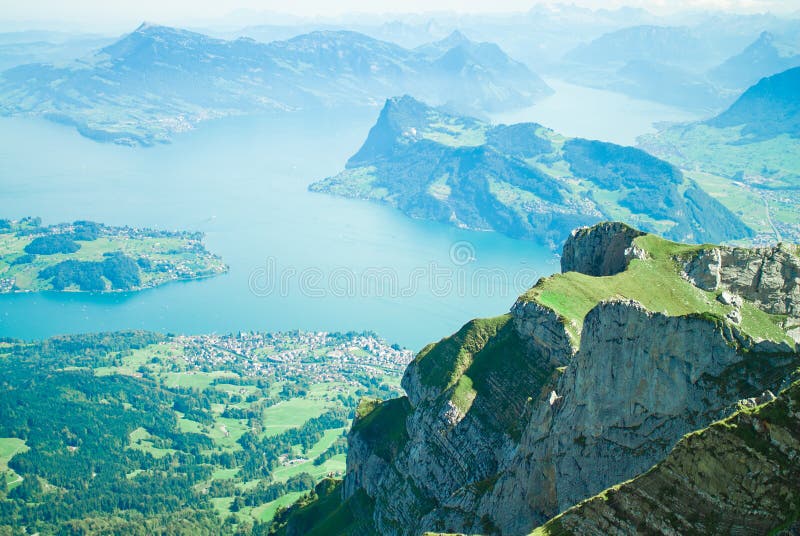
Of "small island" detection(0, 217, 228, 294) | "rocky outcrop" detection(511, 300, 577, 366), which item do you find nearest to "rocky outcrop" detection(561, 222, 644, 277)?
"rocky outcrop" detection(511, 300, 577, 366)

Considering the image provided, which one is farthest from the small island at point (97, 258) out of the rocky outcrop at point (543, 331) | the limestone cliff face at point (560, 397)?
the rocky outcrop at point (543, 331)

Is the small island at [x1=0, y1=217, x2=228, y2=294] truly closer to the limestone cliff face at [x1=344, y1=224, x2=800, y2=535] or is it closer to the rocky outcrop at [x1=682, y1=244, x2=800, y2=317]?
the limestone cliff face at [x1=344, y1=224, x2=800, y2=535]

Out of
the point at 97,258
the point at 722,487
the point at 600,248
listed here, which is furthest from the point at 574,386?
the point at 97,258

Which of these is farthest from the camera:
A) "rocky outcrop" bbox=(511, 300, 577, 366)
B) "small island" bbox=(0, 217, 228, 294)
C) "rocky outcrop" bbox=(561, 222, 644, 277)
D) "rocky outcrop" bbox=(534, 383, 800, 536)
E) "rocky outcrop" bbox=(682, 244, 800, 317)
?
Answer: "small island" bbox=(0, 217, 228, 294)

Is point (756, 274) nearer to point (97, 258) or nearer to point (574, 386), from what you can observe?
point (574, 386)

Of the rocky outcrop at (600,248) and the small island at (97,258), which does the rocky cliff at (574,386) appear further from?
the small island at (97,258)

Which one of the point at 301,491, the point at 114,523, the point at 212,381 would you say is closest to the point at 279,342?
the point at 212,381

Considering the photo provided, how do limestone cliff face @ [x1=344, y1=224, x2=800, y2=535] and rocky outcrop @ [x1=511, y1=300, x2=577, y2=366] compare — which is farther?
rocky outcrop @ [x1=511, y1=300, x2=577, y2=366]
